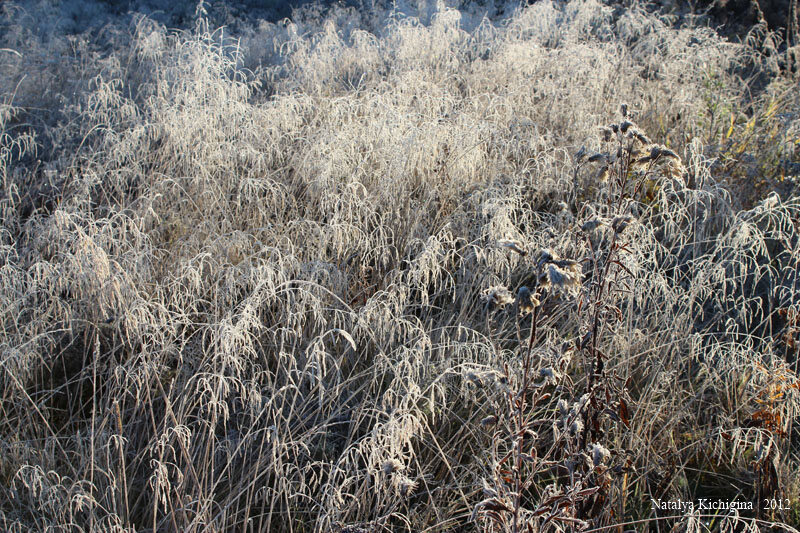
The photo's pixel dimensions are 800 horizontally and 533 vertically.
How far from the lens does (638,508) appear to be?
6.37ft

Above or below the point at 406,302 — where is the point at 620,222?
above

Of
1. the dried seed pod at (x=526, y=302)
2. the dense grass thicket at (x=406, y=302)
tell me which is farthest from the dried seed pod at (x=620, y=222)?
the dried seed pod at (x=526, y=302)

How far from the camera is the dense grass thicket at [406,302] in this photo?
1691mm

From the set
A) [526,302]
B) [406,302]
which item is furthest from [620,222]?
[406,302]

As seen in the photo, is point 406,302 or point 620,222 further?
point 406,302

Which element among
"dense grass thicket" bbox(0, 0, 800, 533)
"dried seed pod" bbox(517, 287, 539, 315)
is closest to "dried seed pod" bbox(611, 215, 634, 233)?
"dense grass thicket" bbox(0, 0, 800, 533)

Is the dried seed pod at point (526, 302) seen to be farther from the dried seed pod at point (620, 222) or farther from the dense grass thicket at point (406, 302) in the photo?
the dried seed pod at point (620, 222)

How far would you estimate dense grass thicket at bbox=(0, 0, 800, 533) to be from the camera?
1.69m

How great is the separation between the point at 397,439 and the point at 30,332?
1.46 metres

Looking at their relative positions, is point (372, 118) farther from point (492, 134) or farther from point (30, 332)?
point (30, 332)

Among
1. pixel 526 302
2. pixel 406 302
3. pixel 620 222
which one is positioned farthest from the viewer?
pixel 406 302

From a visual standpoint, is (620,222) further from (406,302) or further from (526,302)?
(406,302)

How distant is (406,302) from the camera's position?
2.29 m

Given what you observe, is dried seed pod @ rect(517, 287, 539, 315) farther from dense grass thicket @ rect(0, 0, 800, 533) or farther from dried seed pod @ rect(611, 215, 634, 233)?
dried seed pod @ rect(611, 215, 634, 233)
